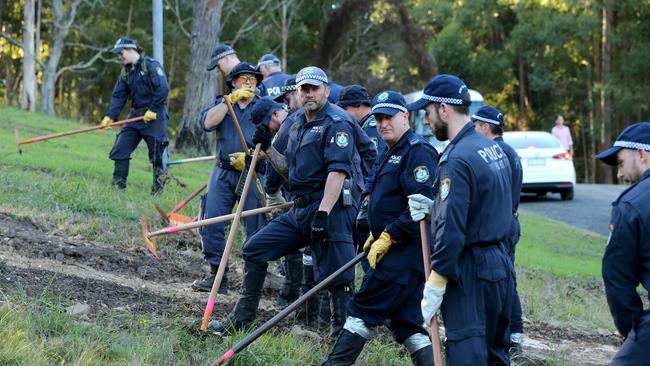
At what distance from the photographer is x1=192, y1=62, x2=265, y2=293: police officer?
793 centimetres

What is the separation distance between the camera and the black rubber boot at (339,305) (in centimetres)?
640

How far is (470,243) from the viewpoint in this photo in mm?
4617

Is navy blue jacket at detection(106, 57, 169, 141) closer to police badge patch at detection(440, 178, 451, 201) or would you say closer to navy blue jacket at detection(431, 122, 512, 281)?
navy blue jacket at detection(431, 122, 512, 281)

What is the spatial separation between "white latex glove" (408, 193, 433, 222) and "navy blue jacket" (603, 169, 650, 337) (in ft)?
3.47

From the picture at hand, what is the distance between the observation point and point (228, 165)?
7996 mm

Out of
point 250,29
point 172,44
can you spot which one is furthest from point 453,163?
point 172,44

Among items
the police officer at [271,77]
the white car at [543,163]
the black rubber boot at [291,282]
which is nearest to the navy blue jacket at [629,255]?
the black rubber boot at [291,282]

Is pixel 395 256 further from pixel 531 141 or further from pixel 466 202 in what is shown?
pixel 531 141

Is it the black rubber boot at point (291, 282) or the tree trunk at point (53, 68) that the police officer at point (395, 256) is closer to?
the black rubber boot at point (291, 282)

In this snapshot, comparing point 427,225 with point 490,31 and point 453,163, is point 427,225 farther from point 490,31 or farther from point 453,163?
point 490,31

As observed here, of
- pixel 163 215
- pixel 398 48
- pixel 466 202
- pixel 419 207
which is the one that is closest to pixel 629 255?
pixel 466 202

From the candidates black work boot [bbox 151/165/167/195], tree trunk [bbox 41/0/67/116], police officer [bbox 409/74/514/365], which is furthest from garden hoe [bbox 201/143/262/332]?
tree trunk [bbox 41/0/67/116]

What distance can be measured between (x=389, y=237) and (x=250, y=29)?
31.6m

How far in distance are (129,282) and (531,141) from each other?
1365 cm
